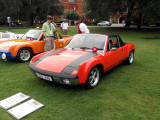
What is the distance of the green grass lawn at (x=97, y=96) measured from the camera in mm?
2838

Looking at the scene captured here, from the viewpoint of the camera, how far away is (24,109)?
2965mm

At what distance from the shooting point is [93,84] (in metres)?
3.94

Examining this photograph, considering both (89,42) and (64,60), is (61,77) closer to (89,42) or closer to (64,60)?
(64,60)

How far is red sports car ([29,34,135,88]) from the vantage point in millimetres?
3400

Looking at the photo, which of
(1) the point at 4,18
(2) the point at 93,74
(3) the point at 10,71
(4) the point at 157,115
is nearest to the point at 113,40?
(2) the point at 93,74

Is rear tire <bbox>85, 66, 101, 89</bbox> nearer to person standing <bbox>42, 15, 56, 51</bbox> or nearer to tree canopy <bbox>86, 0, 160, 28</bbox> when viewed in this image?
person standing <bbox>42, 15, 56, 51</bbox>

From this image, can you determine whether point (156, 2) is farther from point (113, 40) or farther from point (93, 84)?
point (93, 84)

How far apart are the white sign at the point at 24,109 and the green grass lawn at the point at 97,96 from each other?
10 cm

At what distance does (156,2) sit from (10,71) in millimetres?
17726

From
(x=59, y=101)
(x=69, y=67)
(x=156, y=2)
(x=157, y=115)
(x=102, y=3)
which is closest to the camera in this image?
(x=157, y=115)

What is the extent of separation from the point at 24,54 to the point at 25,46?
39 centimetres

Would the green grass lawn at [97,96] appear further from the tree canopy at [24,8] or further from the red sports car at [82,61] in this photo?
the tree canopy at [24,8]

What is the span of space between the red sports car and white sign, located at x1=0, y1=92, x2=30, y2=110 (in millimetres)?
627

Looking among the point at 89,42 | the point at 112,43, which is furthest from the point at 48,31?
the point at 112,43
